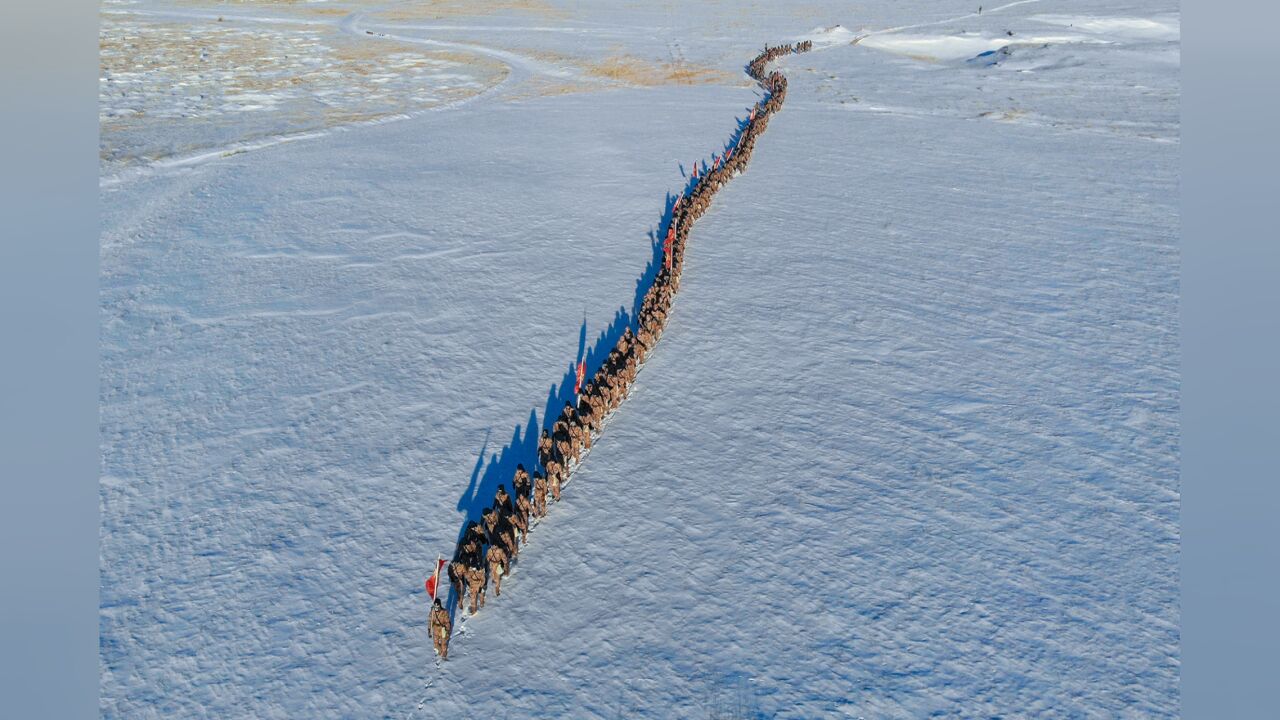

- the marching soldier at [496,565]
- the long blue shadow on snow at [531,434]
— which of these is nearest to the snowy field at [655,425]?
the long blue shadow on snow at [531,434]

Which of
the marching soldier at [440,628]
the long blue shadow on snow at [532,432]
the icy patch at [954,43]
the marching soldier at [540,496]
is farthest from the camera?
the icy patch at [954,43]

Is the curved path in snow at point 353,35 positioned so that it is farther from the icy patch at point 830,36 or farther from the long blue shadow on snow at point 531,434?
the icy patch at point 830,36

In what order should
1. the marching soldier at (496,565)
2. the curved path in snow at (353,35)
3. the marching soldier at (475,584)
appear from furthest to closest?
1. the curved path in snow at (353,35)
2. the marching soldier at (496,565)
3. the marching soldier at (475,584)

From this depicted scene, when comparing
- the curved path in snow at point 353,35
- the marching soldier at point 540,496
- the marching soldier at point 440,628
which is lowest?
the marching soldier at point 440,628

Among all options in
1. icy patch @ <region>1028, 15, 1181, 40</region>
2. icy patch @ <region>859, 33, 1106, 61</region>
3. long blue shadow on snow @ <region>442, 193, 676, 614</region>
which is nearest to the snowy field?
long blue shadow on snow @ <region>442, 193, 676, 614</region>

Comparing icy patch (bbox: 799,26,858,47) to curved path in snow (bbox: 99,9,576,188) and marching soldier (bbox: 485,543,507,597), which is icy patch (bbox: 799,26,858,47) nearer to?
curved path in snow (bbox: 99,9,576,188)

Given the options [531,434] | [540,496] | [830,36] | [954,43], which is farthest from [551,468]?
[830,36]

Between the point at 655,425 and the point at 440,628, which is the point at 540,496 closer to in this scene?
the point at 440,628
